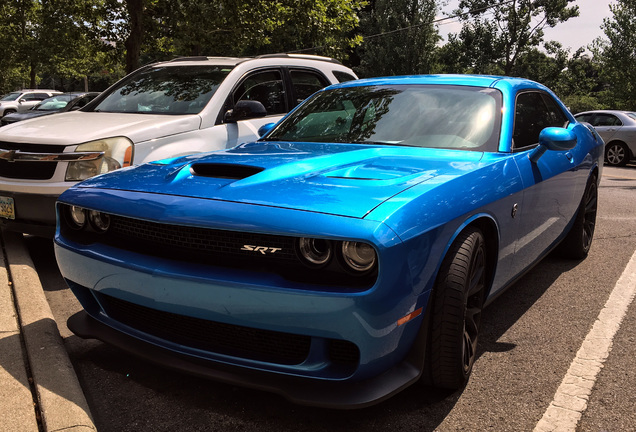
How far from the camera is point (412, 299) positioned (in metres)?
2.48

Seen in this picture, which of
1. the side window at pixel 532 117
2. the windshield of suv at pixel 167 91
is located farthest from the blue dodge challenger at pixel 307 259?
the windshield of suv at pixel 167 91

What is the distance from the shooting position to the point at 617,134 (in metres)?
16.5

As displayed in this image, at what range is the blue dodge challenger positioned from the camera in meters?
2.38

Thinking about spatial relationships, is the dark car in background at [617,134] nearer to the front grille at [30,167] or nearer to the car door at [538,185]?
the car door at [538,185]

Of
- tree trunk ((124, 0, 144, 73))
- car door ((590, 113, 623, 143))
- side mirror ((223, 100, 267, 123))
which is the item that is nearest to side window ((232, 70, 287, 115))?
side mirror ((223, 100, 267, 123))

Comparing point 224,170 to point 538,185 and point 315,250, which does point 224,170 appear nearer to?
point 315,250

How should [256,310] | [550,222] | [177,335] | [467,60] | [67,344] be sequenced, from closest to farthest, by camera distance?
1. [256,310]
2. [177,335]
3. [67,344]
4. [550,222]
5. [467,60]

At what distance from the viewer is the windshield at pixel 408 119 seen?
3754 millimetres

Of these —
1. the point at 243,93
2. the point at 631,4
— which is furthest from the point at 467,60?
the point at 243,93

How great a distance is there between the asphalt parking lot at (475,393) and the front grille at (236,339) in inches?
14.4

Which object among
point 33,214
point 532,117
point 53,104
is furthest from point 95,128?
point 53,104

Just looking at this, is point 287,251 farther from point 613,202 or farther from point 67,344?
point 613,202

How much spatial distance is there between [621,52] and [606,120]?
58.2ft

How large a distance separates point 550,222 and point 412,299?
2173 mm
